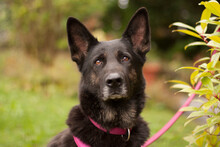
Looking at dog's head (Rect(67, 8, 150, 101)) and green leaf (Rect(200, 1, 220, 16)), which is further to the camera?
dog's head (Rect(67, 8, 150, 101))

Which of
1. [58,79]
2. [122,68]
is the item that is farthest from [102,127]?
[58,79]

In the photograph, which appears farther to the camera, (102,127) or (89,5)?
(89,5)

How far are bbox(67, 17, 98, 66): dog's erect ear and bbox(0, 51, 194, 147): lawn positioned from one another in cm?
210

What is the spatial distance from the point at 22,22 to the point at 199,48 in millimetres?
8074

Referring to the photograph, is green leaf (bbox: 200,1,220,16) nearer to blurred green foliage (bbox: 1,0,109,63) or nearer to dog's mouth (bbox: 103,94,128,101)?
dog's mouth (bbox: 103,94,128,101)

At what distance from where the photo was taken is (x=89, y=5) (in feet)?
42.2

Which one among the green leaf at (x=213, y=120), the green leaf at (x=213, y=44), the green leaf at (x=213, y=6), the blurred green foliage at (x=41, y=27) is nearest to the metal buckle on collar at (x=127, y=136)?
the green leaf at (x=213, y=120)

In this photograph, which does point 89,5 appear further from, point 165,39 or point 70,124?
point 70,124

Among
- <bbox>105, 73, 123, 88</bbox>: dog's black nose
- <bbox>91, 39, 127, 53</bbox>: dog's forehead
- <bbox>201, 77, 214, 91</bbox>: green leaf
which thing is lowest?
<bbox>201, 77, 214, 91</bbox>: green leaf

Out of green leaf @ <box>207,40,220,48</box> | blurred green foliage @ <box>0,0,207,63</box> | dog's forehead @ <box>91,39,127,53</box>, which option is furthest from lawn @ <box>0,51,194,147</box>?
green leaf @ <box>207,40,220,48</box>

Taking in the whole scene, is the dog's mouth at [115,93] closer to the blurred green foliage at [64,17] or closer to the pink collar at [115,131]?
the pink collar at [115,131]

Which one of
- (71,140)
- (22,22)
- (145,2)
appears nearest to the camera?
(71,140)

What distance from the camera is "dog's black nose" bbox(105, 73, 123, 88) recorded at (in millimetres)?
2838

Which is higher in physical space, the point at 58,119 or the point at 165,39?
the point at 165,39
